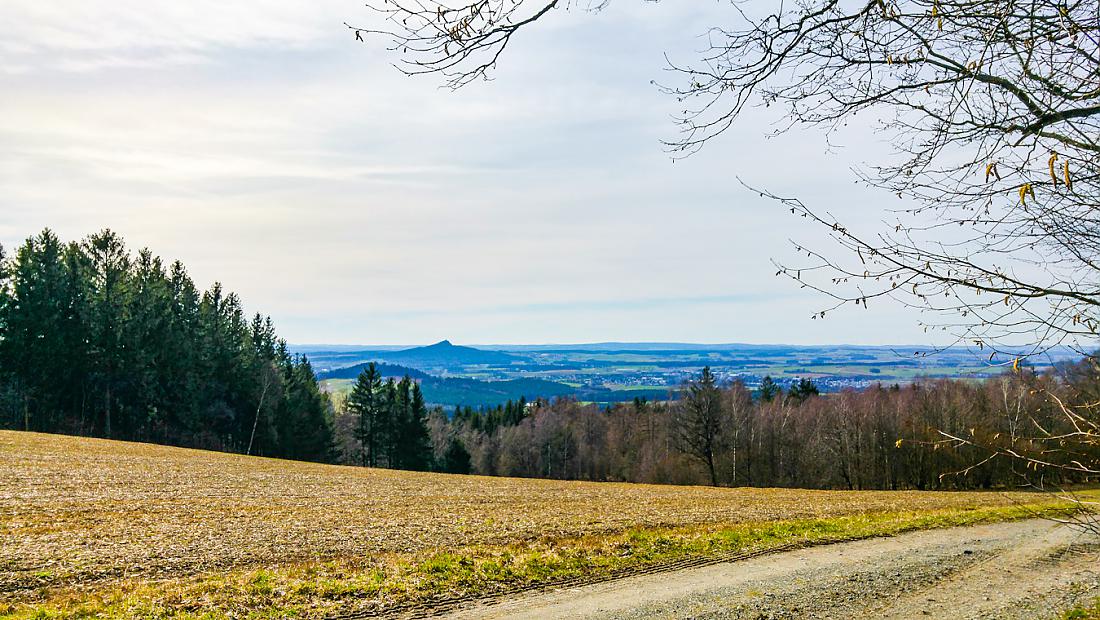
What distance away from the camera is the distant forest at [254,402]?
4681 centimetres

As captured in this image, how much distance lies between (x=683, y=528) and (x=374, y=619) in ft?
29.6

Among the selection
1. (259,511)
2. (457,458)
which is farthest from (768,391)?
(259,511)

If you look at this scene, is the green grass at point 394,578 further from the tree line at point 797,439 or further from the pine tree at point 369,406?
the pine tree at point 369,406

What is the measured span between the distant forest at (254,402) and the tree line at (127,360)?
0.10m

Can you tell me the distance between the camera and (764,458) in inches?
2254

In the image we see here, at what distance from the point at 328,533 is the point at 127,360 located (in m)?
42.0

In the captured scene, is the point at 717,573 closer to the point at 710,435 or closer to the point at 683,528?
the point at 683,528

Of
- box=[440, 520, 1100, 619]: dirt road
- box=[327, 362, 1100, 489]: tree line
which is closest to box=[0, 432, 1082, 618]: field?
box=[440, 520, 1100, 619]: dirt road

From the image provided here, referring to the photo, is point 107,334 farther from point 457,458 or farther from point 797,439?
point 797,439

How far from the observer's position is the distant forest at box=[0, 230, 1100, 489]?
4681 cm

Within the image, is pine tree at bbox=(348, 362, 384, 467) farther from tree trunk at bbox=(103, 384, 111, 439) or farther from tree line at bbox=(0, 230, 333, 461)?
tree trunk at bbox=(103, 384, 111, 439)

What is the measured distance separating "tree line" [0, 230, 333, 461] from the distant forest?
0.10 metres

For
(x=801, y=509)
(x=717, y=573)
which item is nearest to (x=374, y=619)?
(x=717, y=573)

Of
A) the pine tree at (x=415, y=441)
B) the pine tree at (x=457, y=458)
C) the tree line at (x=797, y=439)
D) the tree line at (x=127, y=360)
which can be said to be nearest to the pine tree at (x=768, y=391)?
the tree line at (x=797, y=439)
